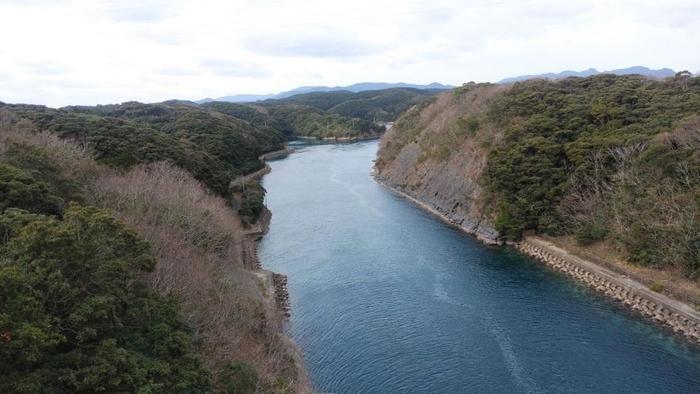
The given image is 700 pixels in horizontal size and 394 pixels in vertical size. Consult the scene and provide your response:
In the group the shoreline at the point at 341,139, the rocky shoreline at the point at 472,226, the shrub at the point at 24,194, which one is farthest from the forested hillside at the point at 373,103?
the shrub at the point at 24,194

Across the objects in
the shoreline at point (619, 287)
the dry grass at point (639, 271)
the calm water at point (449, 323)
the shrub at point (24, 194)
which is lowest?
the calm water at point (449, 323)

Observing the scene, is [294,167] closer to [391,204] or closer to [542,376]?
[391,204]

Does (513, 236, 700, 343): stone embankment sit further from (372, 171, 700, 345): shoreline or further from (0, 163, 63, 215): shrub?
(0, 163, 63, 215): shrub

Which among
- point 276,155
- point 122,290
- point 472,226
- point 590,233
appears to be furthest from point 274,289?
point 276,155

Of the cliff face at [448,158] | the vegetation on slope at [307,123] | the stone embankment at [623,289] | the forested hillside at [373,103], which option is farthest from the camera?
the forested hillside at [373,103]

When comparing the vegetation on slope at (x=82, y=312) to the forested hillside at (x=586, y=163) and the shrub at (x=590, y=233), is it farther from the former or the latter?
the shrub at (x=590, y=233)

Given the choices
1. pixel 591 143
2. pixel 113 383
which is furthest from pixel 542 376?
pixel 591 143

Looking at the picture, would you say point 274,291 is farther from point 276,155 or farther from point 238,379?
point 276,155
